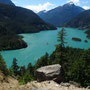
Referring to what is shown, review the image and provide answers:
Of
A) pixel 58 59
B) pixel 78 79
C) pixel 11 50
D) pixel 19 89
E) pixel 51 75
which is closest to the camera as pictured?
pixel 19 89

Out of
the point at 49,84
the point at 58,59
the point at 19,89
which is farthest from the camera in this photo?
the point at 58,59

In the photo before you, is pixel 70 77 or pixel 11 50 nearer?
pixel 70 77

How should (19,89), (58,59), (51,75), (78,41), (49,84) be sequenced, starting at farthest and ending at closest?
(78,41) < (58,59) < (51,75) < (49,84) < (19,89)

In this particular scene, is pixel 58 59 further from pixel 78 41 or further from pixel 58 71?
pixel 78 41

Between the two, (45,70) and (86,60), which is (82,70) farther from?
(45,70)

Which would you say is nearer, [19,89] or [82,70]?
[19,89]

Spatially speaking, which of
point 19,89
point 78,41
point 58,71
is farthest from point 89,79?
point 78,41

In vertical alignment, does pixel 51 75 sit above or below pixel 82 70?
above

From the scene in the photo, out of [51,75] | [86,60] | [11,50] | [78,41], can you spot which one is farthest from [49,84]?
[78,41]

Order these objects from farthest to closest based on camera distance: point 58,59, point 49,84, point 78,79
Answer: point 78,79 < point 58,59 < point 49,84
